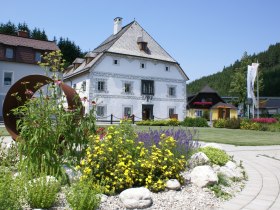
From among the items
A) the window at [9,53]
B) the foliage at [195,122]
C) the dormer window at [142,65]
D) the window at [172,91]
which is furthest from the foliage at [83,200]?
the window at [172,91]

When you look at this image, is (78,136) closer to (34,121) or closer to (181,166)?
(34,121)

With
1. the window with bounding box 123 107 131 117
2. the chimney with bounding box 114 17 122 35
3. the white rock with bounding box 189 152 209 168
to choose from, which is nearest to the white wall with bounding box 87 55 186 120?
the window with bounding box 123 107 131 117

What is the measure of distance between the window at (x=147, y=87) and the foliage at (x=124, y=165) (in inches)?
1156

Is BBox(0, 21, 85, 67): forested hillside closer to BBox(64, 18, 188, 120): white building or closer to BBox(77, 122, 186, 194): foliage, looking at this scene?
BBox(64, 18, 188, 120): white building

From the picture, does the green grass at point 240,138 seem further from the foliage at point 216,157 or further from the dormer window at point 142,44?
the dormer window at point 142,44

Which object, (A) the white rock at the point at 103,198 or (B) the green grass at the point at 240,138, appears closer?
(A) the white rock at the point at 103,198

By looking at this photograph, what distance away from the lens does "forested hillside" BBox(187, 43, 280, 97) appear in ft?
351

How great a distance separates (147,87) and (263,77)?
92315 mm

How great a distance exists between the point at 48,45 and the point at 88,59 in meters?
5.05

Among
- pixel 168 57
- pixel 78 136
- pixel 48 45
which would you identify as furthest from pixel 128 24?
pixel 78 136

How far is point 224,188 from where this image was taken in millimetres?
5227

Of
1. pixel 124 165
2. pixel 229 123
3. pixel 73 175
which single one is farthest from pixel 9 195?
pixel 229 123

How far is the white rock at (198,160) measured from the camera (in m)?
6.35

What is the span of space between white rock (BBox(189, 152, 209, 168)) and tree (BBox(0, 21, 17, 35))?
54.2 m
